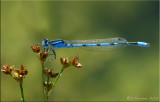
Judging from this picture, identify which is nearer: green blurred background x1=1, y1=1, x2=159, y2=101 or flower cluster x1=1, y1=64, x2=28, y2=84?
flower cluster x1=1, y1=64, x2=28, y2=84

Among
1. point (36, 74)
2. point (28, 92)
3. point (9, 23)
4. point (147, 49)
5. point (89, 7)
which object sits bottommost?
point (28, 92)

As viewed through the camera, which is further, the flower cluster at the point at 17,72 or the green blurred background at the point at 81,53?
the green blurred background at the point at 81,53

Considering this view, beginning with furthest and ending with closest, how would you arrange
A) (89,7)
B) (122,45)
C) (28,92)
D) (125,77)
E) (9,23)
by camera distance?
(89,7), (125,77), (9,23), (28,92), (122,45)

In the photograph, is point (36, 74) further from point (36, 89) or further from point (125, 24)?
point (125, 24)

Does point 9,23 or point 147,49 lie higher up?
point 9,23

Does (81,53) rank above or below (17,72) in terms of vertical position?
above

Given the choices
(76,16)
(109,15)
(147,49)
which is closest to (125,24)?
(109,15)

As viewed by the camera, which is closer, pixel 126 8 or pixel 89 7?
pixel 89 7

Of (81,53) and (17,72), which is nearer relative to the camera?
(17,72)
